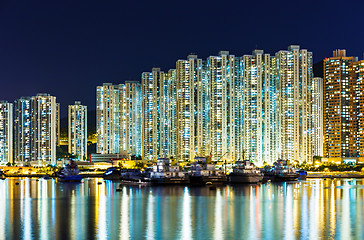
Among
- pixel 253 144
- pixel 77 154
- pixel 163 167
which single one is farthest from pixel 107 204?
pixel 77 154

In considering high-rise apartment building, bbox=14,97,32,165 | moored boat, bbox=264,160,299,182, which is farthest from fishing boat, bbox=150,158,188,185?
high-rise apartment building, bbox=14,97,32,165

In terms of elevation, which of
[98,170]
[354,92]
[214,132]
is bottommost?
[98,170]

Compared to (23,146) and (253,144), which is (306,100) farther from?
(23,146)

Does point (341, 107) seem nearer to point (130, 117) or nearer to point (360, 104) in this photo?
point (360, 104)

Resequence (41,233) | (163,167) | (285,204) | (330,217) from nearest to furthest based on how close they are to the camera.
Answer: (41,233) → (330,217) → (285,204) → (163,167)

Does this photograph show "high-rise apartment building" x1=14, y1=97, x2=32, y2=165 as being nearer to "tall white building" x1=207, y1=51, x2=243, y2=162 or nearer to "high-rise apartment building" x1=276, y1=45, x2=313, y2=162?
"tall white building" x1=207, y1=51, x2=243, y2=162

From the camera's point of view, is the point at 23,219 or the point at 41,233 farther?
the point at 23,219
